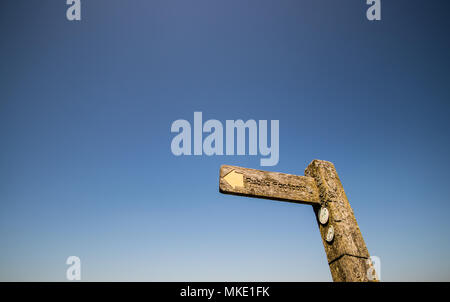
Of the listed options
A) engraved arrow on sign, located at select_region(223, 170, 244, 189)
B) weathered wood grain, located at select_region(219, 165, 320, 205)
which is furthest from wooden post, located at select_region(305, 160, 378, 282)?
engraved arrow on sign, located at select_region(223, 170, 244, 189)

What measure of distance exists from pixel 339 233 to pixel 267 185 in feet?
2.88

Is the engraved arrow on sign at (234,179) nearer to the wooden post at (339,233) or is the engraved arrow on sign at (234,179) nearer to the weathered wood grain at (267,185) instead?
the weathered wood grain at (267,185)

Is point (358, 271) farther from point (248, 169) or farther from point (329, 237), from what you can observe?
point (248, 169)

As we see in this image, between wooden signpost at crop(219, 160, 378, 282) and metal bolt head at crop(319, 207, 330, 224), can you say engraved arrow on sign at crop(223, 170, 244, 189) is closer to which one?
wooden signpost at crop(219, 160, 378, 282)

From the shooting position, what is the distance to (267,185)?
247cm

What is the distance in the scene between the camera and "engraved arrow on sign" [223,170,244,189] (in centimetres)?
234

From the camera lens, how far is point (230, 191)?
7.54 ft

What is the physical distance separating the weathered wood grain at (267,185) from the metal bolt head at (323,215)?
10 centimetres

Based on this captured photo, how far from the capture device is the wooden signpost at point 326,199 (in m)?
2.08

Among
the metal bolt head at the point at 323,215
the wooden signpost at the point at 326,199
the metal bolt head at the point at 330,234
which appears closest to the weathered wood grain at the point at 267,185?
the wooden signpost at the point at 326,199

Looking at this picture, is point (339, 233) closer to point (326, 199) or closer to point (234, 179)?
point (326, 199)

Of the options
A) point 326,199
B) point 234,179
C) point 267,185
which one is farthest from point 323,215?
point 234,179
